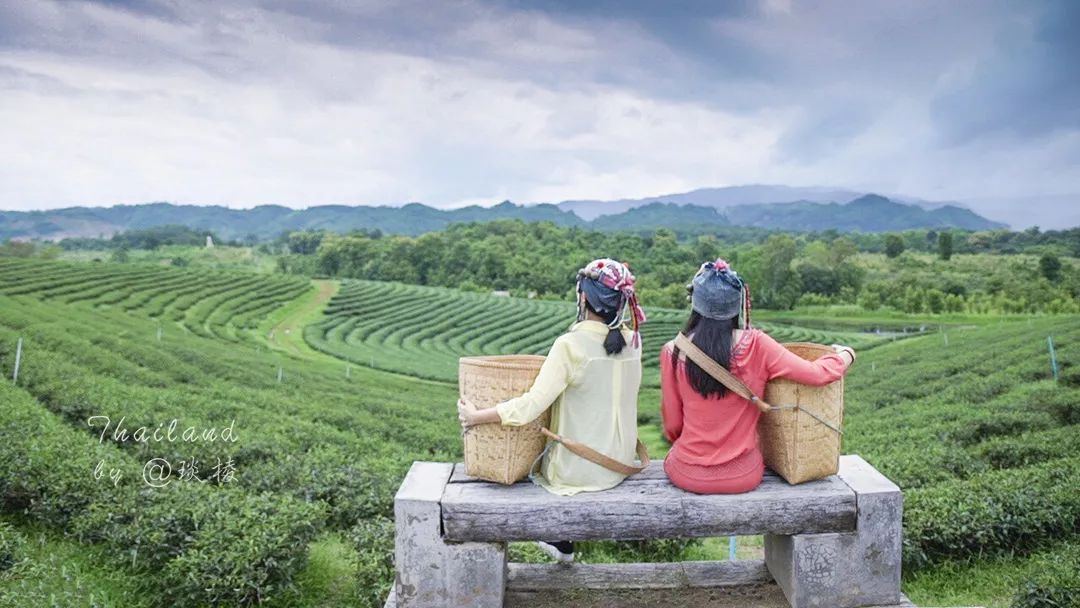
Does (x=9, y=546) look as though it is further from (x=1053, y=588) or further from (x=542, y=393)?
(x=1053, y=588)

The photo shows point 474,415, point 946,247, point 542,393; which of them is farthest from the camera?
point 946,247

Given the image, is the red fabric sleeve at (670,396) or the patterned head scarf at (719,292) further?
the red fabric sleeve at (670,396)

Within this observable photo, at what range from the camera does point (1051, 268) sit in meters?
34.4

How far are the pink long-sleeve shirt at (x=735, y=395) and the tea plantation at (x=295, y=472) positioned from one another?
4.91ft

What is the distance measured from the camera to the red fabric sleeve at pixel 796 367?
3.18 metres

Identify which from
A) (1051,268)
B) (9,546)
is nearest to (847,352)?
(9,546)

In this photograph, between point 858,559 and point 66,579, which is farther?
point 66,579

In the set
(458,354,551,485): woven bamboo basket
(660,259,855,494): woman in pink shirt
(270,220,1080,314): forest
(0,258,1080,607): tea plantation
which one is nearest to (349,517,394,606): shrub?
(0,258,1080,607): tea plantation

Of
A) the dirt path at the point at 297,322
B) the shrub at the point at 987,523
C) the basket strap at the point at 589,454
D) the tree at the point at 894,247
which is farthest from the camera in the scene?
the tree at the point at 894,247

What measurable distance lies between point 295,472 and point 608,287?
389cm

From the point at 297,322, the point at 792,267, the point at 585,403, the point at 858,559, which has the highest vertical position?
the point at 585,403

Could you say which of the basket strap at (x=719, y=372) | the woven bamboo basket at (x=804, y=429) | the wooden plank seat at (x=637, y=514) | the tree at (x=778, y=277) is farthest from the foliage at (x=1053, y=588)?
the tree at (x=778, y=277)

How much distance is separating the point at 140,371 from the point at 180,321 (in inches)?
645

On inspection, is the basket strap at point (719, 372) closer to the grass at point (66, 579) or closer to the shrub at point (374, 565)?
the shrub at point (374, 565)
